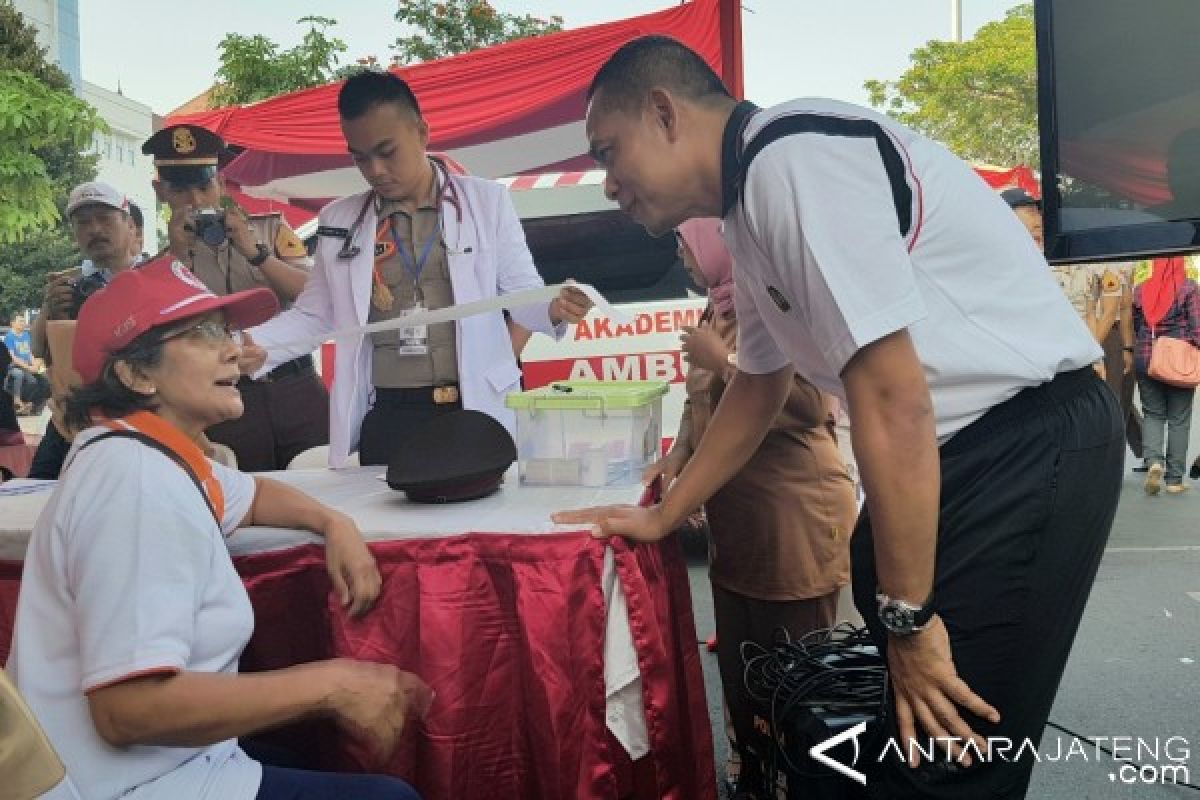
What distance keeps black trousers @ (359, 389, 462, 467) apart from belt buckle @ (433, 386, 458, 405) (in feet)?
0.04

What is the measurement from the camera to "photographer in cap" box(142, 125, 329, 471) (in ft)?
10.4

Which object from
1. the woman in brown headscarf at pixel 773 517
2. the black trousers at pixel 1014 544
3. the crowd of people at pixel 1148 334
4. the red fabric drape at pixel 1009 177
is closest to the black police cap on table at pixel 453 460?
the woman in brown headscarf at pixel 773 517

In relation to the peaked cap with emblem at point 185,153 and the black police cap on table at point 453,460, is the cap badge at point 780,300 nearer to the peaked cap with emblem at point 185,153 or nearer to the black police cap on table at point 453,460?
the black police cap on table at point 453,460

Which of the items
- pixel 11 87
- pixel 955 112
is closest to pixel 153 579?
pixel 11 87

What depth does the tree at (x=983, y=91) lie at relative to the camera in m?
20.6

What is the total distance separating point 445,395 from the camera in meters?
2.55

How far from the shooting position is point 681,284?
16.9 feet

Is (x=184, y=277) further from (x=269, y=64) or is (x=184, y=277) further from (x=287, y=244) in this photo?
(x=269, y=64)

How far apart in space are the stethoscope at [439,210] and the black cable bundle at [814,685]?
1.39 metres

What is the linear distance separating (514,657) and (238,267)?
212 cm

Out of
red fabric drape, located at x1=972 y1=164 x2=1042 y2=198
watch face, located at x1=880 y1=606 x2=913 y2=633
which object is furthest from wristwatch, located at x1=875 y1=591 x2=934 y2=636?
red fabric drape, located at x1=972 y1=164 x2=1042 y2=198

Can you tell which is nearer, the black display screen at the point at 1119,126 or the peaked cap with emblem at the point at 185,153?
the black display screen at the point at 1119,126

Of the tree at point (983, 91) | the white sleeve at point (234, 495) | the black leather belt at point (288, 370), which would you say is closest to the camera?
the white sleeve at point (234, 495)

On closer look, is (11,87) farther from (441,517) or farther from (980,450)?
(980,450)
